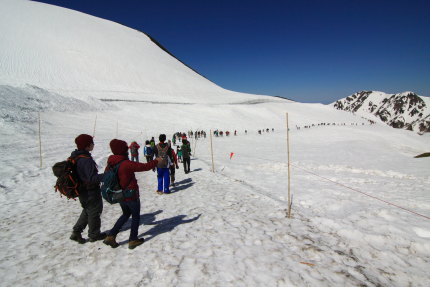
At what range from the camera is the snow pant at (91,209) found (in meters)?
4.92

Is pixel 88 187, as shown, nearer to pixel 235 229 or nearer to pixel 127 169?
pixel 127 169

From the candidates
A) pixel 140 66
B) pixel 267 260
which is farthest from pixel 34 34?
pixel 267 260

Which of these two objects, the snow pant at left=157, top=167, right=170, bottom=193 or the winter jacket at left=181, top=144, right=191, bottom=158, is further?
the winter jacket at left=181, top=144, right=191, bottom=158

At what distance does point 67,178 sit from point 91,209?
0.95 m

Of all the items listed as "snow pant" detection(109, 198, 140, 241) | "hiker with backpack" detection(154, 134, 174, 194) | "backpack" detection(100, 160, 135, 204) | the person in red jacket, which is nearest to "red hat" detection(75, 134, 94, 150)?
the person in red jacket

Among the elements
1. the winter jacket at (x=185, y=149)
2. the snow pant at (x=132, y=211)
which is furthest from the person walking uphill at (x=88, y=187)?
the winter jacket at (x=185, y=149)

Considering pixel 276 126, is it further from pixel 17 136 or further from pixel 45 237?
pixel 45 237

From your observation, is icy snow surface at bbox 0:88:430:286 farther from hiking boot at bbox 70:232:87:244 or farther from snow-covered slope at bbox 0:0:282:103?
snow-covered slope at bbox 0:0:282:103

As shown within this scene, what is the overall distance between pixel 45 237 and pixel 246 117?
215 feet

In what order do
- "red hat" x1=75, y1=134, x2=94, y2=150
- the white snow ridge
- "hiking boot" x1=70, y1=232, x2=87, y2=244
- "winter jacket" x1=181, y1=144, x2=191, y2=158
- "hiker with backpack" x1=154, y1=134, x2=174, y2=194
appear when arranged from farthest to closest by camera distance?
1. "winter jacket" x1=181, y1=144, x2=191, y2=158
2. "hiker with backpack" x1=154, y1=134, x2=174, y2=194
3. "hiking boot" x1=70, y1=232, x2=87, y2=244
4. "red hat" x1=75, y1=134, x2=94, y2=150
5. the white snow ridge

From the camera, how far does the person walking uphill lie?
470cm

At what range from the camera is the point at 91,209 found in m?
5.06

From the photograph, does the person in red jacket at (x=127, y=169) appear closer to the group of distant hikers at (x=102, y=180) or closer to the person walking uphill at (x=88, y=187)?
the group of distant hikers at (x=102, y=180)

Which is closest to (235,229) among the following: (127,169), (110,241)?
(110,241)
